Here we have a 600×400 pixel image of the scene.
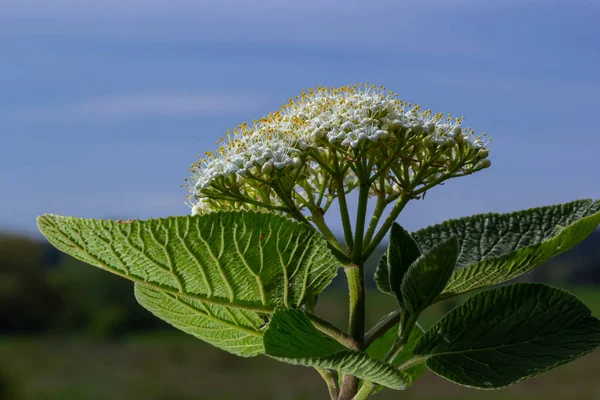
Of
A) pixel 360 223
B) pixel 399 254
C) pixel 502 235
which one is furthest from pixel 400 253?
pixel 502 235

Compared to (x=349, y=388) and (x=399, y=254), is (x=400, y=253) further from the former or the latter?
(x=349, y=388)

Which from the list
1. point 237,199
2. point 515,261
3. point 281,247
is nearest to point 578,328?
point 515,261

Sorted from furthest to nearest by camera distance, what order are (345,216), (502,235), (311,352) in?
(502,235), (345,216), (311,352)

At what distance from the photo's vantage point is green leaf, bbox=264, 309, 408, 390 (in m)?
0.91

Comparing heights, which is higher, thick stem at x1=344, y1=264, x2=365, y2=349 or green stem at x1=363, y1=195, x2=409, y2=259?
green stem at x1=363, y1=195, x2=409, y2=259

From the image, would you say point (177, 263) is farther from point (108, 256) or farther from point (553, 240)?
point (553, 240)

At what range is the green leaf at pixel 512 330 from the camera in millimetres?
1067

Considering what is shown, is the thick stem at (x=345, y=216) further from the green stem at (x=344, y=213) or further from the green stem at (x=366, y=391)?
the green stem at (x=366, y=391)

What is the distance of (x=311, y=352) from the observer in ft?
3.14

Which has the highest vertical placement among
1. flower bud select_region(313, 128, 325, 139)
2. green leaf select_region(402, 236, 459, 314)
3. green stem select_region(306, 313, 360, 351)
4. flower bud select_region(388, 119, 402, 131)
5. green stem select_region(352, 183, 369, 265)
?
flower bud select_region(388, 119, 402, 131)

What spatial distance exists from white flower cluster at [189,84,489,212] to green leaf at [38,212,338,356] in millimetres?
166

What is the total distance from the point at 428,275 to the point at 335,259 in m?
0.15

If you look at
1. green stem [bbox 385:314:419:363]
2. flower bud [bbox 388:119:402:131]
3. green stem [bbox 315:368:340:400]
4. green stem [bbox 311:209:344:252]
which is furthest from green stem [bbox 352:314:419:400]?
flower bud [bbox 388:119:402:131]

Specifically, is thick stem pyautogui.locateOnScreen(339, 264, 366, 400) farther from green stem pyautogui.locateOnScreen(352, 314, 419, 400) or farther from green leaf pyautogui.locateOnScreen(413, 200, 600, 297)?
green leaf pyautogui.locateOnScreen(413, 200, 600, 297)
